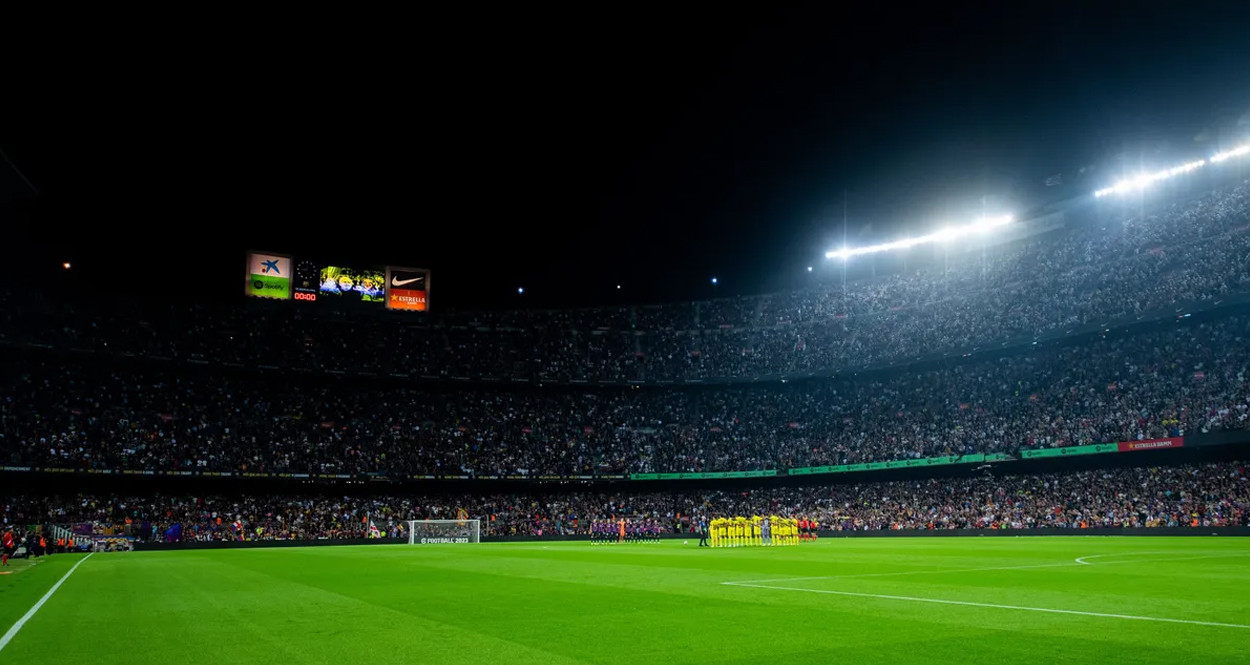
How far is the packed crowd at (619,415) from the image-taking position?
45281mm

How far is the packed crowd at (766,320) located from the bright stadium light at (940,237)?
1.80 metres

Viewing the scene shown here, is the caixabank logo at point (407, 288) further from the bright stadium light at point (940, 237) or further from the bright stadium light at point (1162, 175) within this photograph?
the bright stadium light at point (1162, 175)

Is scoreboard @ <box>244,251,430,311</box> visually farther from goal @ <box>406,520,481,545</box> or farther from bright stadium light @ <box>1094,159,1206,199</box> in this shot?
bright stadium light @ <box>1094,159,1206,199</box>

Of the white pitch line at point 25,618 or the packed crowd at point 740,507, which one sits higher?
the white pitch line at point 25,618

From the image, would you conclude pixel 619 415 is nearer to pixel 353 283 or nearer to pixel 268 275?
pixel 353 283

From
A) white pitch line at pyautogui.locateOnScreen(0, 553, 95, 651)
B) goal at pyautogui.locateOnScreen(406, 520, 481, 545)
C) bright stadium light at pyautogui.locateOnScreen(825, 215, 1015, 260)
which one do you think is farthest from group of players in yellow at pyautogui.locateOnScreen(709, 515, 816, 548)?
bright stadium light at pyautogui.locateOnScreen(825, 215, 1015, 260)

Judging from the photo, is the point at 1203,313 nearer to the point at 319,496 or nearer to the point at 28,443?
the point at 319,496

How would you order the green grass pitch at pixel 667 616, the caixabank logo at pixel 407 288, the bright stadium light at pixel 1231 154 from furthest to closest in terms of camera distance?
1. the caixabank logo at pixel 407 288
2. the bright stadium light at pixel 1231 154
3. the green grass pitch at pixel 667 616

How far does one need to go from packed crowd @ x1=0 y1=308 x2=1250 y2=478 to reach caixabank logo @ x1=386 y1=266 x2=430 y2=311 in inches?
320

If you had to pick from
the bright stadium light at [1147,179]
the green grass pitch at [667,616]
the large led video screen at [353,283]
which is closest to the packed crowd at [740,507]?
the large led video screen at [353,283]

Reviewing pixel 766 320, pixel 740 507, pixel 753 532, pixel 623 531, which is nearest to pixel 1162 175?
pixel 766 320

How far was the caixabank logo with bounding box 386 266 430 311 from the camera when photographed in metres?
60.6

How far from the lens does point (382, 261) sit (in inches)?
2422

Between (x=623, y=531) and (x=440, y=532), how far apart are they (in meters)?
11.2
